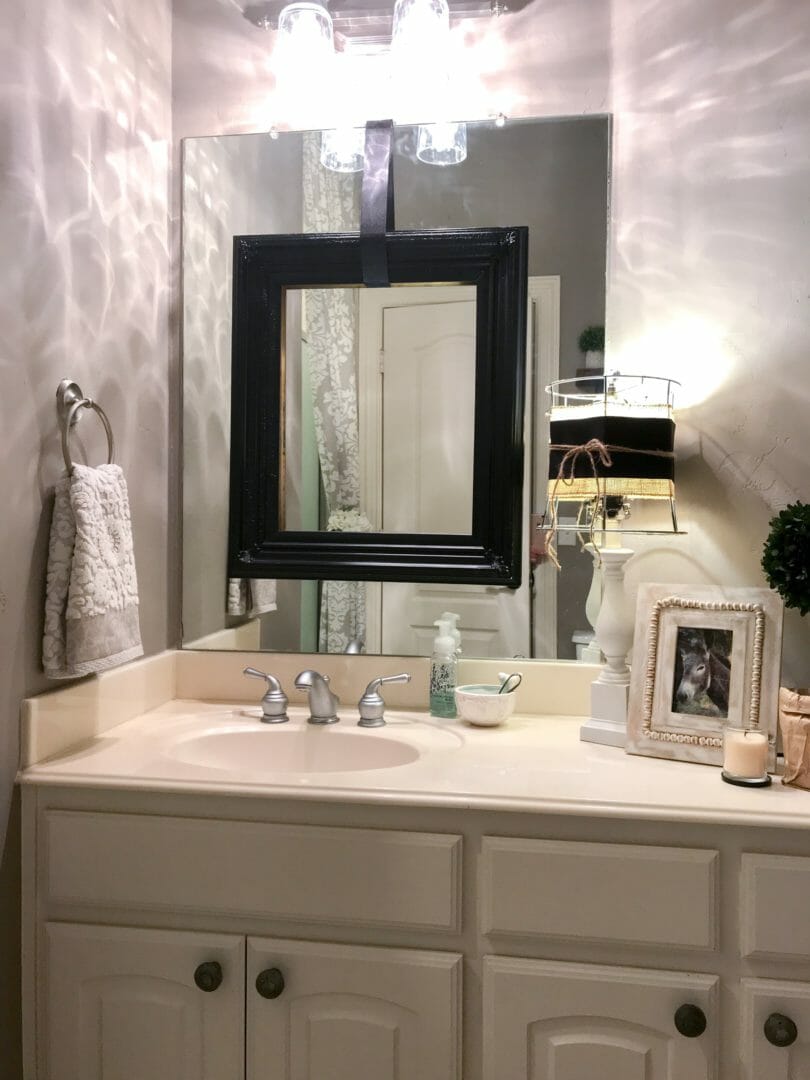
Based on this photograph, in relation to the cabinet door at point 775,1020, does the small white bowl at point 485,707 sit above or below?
above

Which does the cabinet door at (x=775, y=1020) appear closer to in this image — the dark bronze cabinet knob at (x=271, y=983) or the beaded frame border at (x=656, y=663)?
the beaded frame border at (x=656, y=663)

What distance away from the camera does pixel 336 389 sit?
5.39ft

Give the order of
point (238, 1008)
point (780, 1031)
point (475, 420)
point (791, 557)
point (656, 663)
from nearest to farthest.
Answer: point (780, 1031) < point (238, 1008) < point (791, 557) < point (656, 663) < point (475, 420)

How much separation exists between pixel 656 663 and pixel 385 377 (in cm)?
73

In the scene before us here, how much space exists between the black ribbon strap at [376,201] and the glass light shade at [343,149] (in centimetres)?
4

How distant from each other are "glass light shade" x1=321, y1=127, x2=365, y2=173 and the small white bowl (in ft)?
3.43

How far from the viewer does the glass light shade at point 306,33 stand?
5.33 ft

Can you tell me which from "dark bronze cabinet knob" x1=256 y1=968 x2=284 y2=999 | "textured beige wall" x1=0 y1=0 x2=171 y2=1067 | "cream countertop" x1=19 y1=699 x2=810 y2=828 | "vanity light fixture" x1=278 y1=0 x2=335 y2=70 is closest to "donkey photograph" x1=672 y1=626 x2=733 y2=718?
"cream countertop" x1=19 y1=699 x2=810 y2=828

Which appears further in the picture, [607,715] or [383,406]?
[383,406]

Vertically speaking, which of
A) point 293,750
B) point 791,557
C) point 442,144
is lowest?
point 293,750

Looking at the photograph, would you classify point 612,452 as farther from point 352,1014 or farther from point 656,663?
point 352,1014

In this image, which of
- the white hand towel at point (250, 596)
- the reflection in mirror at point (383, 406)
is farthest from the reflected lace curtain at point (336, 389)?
the white hand towel at point (250, 596)

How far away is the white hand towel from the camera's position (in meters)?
1.70

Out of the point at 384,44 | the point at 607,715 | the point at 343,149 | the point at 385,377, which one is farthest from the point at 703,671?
the point at 384,44
